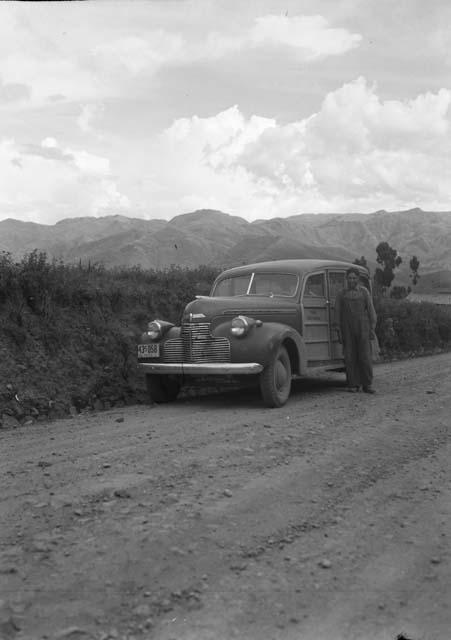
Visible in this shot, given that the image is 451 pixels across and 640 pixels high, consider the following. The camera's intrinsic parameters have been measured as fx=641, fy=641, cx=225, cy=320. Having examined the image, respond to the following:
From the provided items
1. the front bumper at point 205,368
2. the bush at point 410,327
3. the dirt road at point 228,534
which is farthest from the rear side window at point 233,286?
the bush at point 410,327

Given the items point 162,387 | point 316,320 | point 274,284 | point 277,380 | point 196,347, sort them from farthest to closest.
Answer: point 316,320 < point 274,284 < point 162,387 < point 196,347 < point 277,380

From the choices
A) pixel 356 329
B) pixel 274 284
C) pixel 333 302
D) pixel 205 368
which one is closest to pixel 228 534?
pixel 205 368

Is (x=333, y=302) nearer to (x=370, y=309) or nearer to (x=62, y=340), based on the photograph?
(x=370, y=309)

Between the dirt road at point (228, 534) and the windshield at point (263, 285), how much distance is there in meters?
3.40

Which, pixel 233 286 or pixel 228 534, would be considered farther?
pixel 233 286

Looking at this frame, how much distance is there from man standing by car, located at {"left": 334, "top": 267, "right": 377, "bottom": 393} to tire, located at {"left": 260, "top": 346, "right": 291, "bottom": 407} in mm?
1543

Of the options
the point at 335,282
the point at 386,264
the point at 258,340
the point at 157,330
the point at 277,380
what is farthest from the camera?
the point at 386,264

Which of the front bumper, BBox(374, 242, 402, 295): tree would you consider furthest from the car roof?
BBox(374, 242, 402, 295): tree

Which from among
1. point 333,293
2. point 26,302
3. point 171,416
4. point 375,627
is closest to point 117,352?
point 26,302

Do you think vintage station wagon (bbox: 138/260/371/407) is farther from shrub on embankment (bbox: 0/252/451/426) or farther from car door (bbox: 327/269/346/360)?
shrub on embankment (bbox: 0/252/451/426)

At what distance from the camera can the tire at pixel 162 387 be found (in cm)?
904

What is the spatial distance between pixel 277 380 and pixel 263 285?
187 cm

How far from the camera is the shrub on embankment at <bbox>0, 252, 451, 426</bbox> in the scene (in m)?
8.59

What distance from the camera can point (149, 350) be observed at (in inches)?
347
